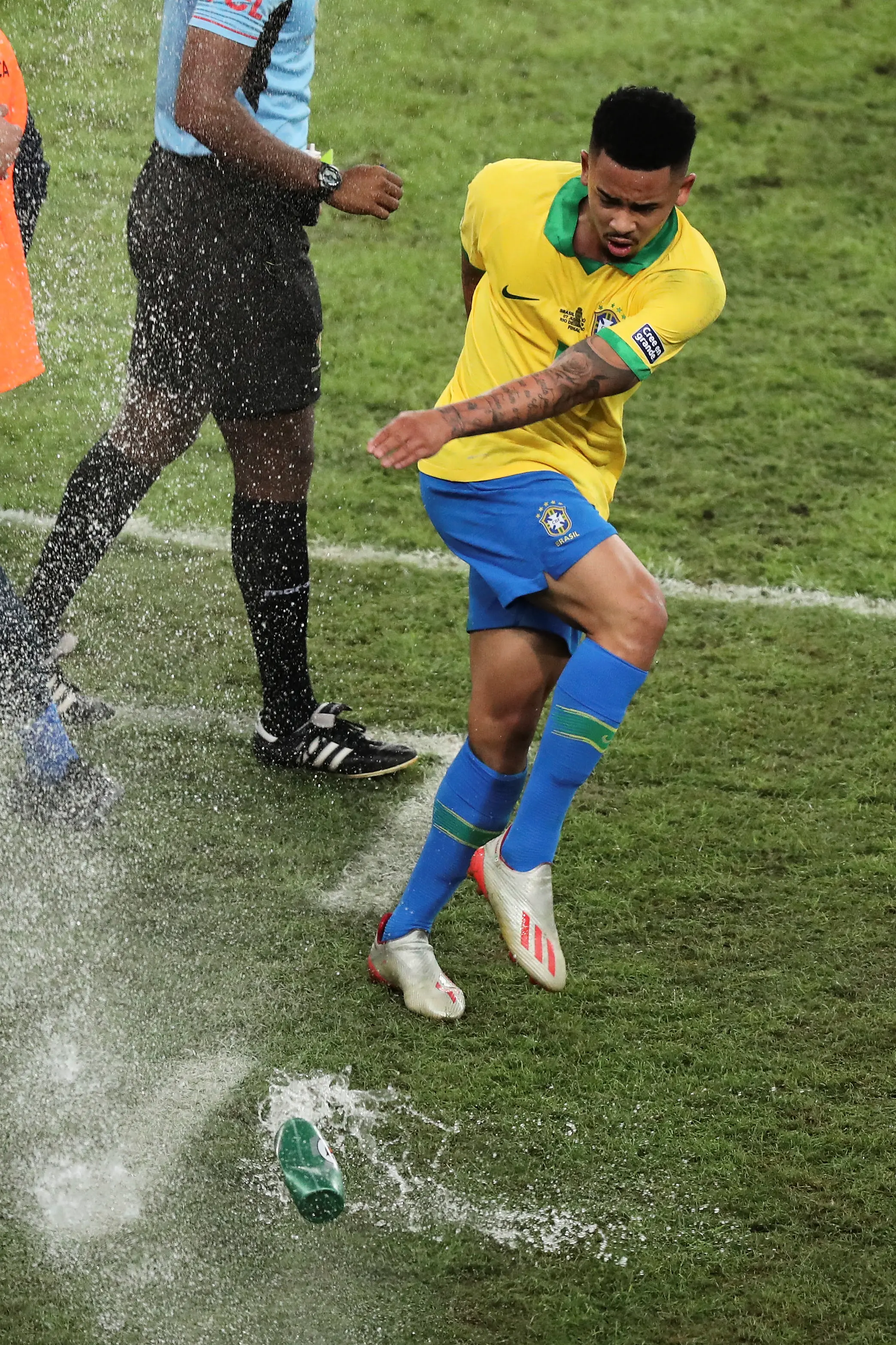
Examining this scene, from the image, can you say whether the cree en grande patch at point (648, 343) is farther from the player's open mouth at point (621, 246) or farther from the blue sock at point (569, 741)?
the blue sock at point (569, 741)

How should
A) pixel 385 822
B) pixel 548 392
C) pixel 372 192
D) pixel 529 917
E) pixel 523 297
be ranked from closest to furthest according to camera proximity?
A: pixel 548 392, pixel 529 917, pixel 523 297, pixel 372 192, pixel 385 822

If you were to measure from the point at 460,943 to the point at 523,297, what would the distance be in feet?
4.37

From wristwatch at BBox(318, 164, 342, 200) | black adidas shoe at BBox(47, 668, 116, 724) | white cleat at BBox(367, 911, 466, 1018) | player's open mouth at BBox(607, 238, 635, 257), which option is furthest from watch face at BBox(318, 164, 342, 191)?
white cleat at BBox(367, 911, 466, 1018)

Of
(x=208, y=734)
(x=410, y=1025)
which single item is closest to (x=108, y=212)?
(x=208, y=734)

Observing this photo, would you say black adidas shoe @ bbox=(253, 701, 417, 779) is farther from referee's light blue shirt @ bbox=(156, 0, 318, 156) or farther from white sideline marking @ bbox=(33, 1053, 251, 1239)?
referee's light blue shirt @ bbox=(156, 0, 318, 156)

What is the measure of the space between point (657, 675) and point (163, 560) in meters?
1.59

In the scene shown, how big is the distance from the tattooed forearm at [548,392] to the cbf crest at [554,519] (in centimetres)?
16

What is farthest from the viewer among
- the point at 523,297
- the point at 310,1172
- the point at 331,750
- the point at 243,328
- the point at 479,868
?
the point at 331,750

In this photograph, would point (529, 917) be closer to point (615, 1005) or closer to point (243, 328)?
point (615, 1005)

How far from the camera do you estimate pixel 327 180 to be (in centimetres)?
362

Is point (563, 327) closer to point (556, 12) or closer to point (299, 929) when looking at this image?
point (299, 929)

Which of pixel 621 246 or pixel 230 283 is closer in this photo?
pixel 621 246

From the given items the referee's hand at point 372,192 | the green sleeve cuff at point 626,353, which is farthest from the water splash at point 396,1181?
the referee's hand at point 372,192

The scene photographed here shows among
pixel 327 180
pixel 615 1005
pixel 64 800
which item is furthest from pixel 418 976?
pixel 327 180
